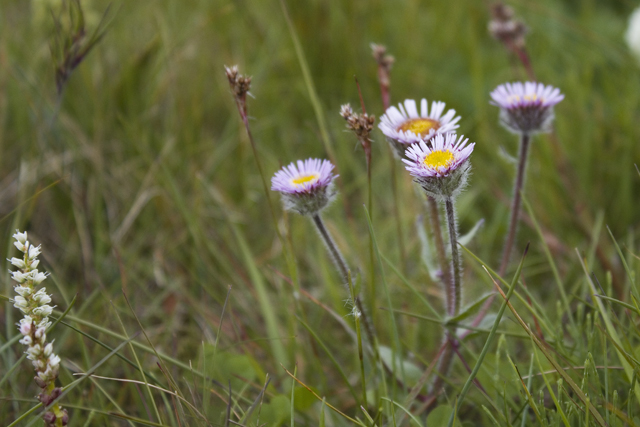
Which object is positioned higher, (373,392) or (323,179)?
(323,179)

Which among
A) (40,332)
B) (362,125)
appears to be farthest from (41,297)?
(362,125)

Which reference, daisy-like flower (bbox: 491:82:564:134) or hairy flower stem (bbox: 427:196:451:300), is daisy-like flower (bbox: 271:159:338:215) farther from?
daisy-like flower (bbox: 491:82:564:134)

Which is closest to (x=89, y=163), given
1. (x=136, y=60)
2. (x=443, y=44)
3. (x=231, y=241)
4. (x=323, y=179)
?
(x=136, y=60)

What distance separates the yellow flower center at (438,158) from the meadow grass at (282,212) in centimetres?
33

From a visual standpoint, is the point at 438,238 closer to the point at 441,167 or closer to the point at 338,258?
the point at 338,258

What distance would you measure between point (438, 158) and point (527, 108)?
0.63 m

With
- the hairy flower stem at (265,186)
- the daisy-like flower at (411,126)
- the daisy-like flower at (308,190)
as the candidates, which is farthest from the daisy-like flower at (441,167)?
the hairy flower stem at (265,186)

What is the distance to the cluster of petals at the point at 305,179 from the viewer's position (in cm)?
144

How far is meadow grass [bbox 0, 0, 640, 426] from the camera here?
1642 mm

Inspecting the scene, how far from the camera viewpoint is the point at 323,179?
57.0 inches

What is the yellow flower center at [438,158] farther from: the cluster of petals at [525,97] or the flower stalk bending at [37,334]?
the flower stalk bending at [37,334]

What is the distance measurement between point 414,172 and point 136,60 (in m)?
2.06

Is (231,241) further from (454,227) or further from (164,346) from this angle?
(454,227)

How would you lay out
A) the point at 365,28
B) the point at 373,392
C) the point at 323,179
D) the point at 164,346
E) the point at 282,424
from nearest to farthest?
the point at 323,179 → the point at 282,424 → the point at 373,392 → the point at 164,346 → the point at 365,28
